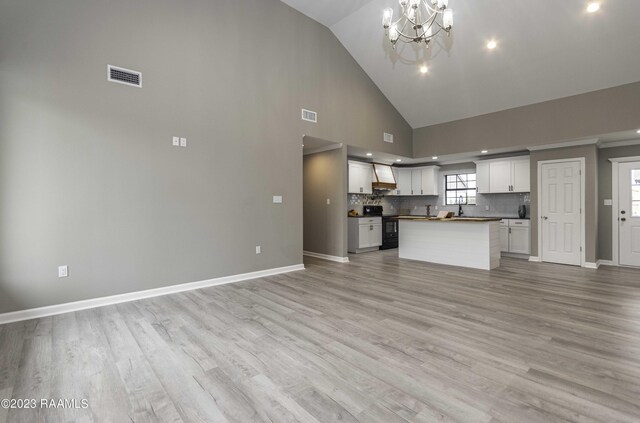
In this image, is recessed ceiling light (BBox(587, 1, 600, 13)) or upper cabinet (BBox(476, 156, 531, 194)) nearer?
recessed ceiling light (BBox(587, 1, 600, 13))

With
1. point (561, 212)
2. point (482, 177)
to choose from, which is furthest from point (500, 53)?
point (561, 212)

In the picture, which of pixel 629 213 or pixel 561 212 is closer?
pixel 629 213

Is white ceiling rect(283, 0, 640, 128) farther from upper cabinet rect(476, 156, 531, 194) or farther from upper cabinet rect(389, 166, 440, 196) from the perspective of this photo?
upper cabinet rect(389, 166, 440, 196)

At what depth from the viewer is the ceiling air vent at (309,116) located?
223 inches

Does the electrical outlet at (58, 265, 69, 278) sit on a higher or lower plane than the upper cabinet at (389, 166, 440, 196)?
lower

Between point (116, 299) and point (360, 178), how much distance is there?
19.2 ft

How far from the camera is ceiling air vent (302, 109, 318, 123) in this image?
567 centimetres

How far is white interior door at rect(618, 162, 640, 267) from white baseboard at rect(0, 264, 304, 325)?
6.93m

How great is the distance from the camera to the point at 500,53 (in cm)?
536

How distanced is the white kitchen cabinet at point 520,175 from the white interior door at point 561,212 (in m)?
0.39

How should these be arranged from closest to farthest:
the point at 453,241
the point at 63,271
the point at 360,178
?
the point at 63,271
the point at 453,241
the point at 360,178

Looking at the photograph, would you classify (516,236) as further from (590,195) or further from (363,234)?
(363,234)

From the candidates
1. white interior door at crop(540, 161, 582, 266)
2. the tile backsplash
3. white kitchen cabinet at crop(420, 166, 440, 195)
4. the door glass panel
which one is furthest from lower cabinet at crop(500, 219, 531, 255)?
white kitchen cabinet at crop(420, 166, 440, 195)

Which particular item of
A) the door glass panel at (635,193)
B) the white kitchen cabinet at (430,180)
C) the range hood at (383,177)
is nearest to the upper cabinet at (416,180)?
the white kitchen cabinet at (430,180)
